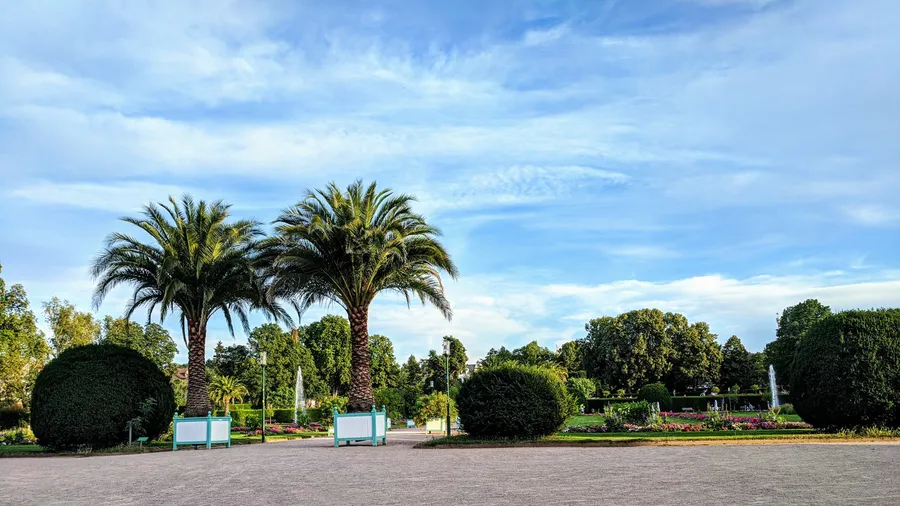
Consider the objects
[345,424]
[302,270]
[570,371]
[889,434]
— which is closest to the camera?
[889,434]

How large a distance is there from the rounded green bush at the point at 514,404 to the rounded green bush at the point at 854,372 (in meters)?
6.60

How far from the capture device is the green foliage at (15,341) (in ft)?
123

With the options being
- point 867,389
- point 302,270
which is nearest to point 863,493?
point 867,389

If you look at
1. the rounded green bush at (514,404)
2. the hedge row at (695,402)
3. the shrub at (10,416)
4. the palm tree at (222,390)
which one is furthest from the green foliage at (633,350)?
the shrub at (10,416)

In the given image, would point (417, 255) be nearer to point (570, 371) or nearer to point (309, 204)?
point (309, 204)

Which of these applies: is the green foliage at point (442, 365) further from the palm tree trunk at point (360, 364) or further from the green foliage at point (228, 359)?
the palm tree trunk at point (360, 364)

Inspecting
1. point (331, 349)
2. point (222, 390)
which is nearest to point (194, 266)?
point (222, 390)

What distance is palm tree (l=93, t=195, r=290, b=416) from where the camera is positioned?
25.6 meters

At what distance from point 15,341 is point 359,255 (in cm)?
2557

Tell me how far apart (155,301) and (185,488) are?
720 inches

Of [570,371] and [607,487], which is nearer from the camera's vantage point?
[607,487]

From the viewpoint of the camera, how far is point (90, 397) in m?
21.7

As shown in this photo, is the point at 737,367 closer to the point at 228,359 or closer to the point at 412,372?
the point at 412,372

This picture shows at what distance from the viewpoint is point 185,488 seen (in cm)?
1078
